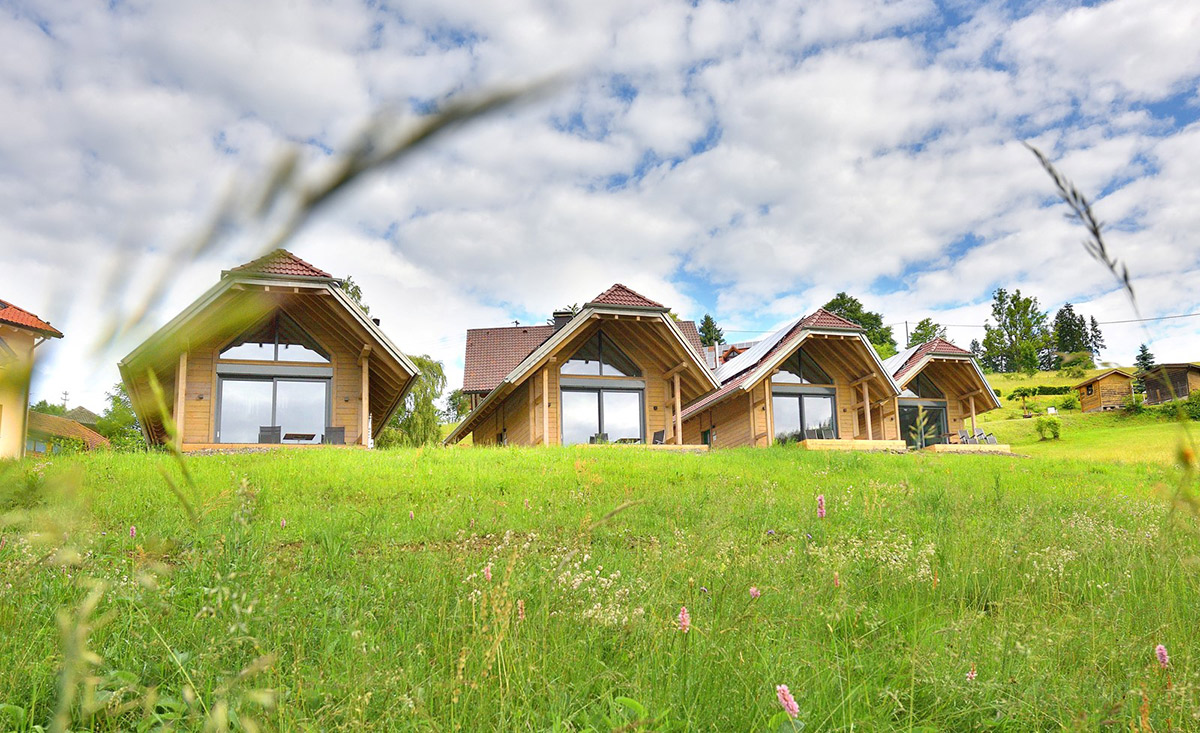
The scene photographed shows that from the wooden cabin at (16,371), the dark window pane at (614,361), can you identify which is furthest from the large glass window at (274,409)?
the wooden cabin at (16,371)

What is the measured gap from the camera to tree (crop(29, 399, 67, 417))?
1.92ft

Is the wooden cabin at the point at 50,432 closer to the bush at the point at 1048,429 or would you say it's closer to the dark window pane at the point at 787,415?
the dark window pane at the point at 787,415

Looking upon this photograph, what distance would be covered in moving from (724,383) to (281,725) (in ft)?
83.8

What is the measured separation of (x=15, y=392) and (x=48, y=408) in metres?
0.03

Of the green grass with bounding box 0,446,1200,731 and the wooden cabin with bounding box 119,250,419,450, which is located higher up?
the wooden cabin with bounding box 119,250,419,450

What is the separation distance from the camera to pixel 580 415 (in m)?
23.5

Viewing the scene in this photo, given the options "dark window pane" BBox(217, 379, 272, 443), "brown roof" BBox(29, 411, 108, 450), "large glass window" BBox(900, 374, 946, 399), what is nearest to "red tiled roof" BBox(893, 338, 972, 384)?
"large glass window" BBox(900, 374, 946, 399)

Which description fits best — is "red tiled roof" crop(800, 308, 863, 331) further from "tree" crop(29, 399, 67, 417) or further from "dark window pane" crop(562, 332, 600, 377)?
"tree" crop(29, 399, 67, 417)

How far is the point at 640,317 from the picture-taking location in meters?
22.2

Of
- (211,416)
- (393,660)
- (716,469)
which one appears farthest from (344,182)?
(211,416)

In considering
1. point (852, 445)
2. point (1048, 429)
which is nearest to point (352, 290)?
point (852, 445)

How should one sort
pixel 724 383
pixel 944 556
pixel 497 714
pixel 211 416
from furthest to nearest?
1. pixel 724 383
2. pixel 211 416
3. pixel 944 556
4. pixel 497 714

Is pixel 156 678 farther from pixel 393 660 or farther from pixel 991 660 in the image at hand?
pixel 991 660

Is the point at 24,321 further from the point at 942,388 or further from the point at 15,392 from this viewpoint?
the point at 942,388
